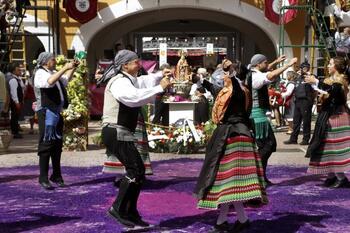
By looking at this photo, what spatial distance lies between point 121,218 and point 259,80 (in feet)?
8.17

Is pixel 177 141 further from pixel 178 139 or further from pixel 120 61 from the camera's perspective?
pixel 120 61

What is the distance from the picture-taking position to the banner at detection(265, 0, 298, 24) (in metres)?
16.9

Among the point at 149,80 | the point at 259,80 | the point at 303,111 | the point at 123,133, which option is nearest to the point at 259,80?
the point at 259,80

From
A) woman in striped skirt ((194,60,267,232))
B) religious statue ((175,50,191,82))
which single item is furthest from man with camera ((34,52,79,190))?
religious statue ((175,50,191,82))

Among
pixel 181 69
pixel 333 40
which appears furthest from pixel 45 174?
pixel 333 40

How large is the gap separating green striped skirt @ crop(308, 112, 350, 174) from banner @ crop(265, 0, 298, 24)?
391 inches

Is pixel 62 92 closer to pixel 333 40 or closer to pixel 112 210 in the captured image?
pixel 112 210

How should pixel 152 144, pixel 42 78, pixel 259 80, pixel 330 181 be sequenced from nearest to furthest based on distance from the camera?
pixel 259 80 < pixel 42 78 < pixel 330 181 < pixel 152 144

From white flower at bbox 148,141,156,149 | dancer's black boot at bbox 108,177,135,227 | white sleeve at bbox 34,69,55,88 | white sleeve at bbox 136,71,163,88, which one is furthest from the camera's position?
white flower at bbox 148,141,156,149

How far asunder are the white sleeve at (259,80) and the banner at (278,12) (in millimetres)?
10254

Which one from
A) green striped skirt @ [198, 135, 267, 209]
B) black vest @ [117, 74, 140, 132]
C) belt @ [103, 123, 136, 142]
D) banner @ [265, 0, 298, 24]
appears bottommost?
green striped skirt @ [198, 135, 267, 209]

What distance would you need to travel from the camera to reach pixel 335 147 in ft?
24.3

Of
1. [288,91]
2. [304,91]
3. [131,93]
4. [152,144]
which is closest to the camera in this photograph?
[131,93]

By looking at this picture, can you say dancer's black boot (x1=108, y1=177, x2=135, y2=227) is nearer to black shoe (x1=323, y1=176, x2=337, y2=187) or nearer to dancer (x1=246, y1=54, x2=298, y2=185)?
dancer (x1=246, y1=54, x2=298, y2=185)
